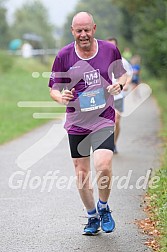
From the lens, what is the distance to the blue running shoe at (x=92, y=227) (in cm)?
746

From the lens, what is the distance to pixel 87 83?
7195mm

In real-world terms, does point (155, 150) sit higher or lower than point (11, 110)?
higher

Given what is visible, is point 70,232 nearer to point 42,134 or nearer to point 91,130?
point 91,130

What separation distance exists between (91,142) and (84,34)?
1.11 metres

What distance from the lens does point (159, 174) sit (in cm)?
1024

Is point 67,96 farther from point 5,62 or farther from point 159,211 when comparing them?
point 5,62

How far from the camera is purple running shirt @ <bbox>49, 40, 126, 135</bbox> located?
23.6ft

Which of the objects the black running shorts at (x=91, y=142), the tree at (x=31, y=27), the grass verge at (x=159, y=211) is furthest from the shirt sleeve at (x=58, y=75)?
the tree at (x=31, y=27)

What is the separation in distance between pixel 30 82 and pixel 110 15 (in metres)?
71.6

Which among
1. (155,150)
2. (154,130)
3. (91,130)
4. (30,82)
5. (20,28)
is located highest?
(91,130)

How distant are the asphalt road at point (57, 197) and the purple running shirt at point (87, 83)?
116cm

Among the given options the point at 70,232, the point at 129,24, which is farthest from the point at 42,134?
the point at 129,24

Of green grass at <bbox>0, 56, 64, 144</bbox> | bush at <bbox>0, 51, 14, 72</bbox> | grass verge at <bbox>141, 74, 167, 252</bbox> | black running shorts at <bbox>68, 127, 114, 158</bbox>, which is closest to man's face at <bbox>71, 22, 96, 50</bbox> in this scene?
black running shorts at <bbox>68, 127, 114, 158</bbox>

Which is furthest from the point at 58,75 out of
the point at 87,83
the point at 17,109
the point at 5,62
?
the point at 5,62
